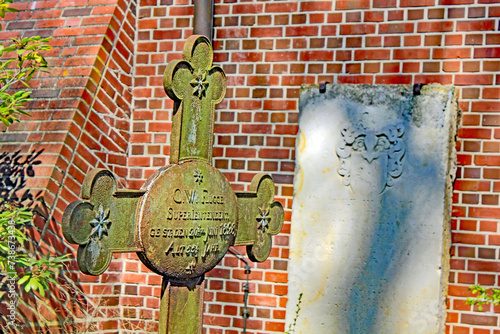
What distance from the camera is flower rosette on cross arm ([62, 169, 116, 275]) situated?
2084mm

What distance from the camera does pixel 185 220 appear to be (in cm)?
240

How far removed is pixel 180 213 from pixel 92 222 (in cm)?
38

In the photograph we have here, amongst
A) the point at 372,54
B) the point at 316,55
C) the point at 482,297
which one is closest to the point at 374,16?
the point at 372,54

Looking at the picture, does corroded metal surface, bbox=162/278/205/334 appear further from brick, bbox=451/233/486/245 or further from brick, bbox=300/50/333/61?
brick, bbox=300/50/333/61

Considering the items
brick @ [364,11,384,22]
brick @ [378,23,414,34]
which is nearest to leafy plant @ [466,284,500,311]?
brick @ [378,23,414,34]

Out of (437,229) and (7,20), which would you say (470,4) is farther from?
(7,20)

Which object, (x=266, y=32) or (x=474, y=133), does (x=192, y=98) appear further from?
(x=474, y=133)

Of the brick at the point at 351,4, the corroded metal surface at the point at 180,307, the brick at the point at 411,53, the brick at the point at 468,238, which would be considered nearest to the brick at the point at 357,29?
the brick at the point at 351,4

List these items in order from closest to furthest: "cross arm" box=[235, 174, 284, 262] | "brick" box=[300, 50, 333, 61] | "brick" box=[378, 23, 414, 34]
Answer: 1. "cross arm" box=[235, 174, 284, 262]
2. "brick" box=[378, 23, 414, 34]
3. "brick" box=[300, 50, 333, 61]

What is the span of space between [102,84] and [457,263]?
2.71 metres

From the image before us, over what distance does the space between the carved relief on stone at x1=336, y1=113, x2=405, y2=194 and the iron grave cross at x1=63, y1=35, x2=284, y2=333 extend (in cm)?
115

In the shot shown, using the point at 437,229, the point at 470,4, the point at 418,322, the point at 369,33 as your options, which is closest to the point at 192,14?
the point at 369,33

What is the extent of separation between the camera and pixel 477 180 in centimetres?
383

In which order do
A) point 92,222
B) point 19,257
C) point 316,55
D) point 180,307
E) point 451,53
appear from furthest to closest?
point 316,55
point 451,53
point 19,257
point 180,307
point 92,222
